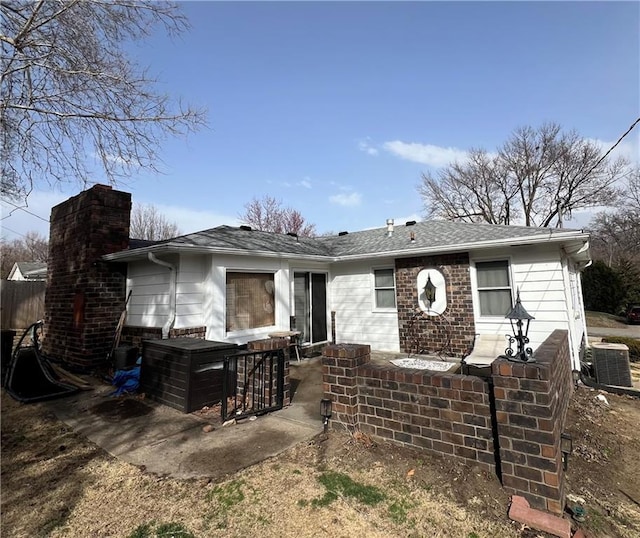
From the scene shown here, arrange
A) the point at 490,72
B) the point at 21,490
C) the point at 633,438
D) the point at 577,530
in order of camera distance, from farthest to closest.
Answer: the point at 490,72 → the point at 633,438 → the point at 21,490 → the point at 577,530

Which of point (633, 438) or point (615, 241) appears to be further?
point (615, 241)

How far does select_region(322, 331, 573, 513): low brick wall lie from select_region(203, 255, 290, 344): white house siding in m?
3.56

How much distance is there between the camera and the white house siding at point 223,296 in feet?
21.5

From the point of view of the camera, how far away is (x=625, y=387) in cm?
575

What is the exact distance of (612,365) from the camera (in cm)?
595

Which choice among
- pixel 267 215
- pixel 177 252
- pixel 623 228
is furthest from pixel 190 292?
pixel 623 228

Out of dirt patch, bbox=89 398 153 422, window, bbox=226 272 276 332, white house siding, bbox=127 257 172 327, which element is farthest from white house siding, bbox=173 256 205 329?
dirt patch, bbox=89 398 153 422

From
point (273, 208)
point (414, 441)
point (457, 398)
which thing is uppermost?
point (273, 208)

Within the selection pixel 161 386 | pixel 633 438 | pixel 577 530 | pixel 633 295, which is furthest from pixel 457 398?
pixel 633 295

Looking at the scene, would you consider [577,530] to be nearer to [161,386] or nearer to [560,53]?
[161,386]

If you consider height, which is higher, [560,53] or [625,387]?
[560,53]

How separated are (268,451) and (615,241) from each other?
37733 millimetres

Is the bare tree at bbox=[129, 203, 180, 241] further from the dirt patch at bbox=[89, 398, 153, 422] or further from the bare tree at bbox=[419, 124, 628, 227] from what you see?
the dirt patch at bbox=[89, 398, 153, 422]

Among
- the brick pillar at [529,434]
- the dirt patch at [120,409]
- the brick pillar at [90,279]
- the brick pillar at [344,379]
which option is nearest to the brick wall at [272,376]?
the brick pillar at [344,379]
